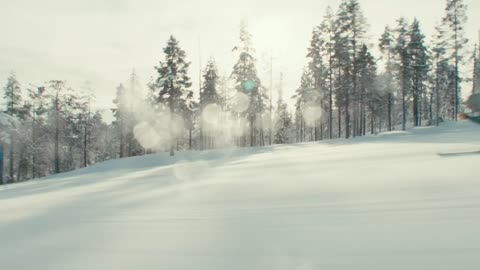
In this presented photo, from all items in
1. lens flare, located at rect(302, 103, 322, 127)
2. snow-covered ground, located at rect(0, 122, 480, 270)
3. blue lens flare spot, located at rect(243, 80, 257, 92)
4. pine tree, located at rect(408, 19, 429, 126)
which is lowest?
snow-covered ground, located at rect(0, 122, 480, 270)

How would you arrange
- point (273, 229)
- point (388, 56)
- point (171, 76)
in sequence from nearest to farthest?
1. point (273, 229)
2. point (171, 76)
3. point (388, 56)

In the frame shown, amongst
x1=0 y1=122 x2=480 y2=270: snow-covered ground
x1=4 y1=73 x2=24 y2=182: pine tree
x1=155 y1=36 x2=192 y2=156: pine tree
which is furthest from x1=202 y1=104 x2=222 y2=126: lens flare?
x1=0 y1=122 x2=480 y2=270: snow-covered ground

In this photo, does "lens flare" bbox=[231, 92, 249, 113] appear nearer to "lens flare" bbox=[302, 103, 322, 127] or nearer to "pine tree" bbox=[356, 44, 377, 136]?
"lens flare" bbox=[302, 103, 322, 127]

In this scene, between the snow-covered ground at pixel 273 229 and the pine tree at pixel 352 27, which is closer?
the snow-covered ground at pixel 273 229

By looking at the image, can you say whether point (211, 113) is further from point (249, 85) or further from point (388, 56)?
point (388, 56)

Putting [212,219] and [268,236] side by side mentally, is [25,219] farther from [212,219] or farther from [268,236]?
[268,236]

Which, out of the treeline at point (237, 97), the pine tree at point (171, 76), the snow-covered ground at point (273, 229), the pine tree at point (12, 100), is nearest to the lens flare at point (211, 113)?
the treeline at point (237, 97)

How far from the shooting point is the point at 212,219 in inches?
197

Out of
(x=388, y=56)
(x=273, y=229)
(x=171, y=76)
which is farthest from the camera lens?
(x=388, y=56)

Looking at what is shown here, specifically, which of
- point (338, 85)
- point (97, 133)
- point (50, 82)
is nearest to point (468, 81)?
point (338, 85)

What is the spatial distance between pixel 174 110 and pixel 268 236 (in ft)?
113

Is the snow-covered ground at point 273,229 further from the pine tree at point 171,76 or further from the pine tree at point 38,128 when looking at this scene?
the pine tree at point 38,128

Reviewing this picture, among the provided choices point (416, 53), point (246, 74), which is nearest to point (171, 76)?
point (246, 74)

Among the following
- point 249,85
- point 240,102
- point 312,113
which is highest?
point 249,85
